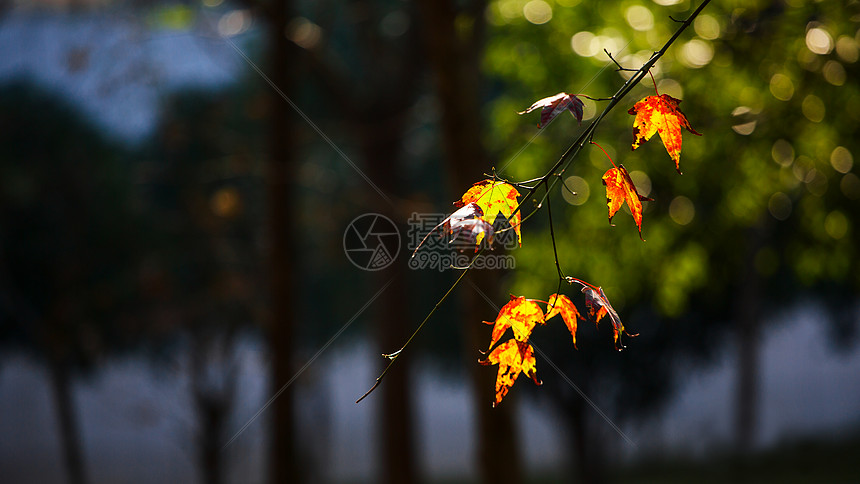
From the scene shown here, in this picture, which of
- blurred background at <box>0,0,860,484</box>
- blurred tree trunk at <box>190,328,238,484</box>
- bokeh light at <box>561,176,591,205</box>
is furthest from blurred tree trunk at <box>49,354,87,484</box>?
bokeh light at <box>561,176,591,205</box>

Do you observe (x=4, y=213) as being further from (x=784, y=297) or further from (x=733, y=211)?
(x=784, y=297)

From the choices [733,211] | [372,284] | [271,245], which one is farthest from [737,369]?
[271,245]

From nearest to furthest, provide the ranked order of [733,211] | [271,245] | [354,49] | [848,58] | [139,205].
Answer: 1. [848,58]
2. [733,211]
3. [271,245]
4. [139,205]
5. [354,49]

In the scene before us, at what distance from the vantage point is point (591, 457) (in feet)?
25.7

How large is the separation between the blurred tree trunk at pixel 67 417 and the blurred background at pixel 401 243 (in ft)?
0.11

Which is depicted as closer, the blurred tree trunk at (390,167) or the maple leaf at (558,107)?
the maple leaf at (558,107)

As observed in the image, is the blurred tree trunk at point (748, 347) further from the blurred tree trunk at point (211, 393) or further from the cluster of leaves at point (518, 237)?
the cluster of leaves at point (518, 237)

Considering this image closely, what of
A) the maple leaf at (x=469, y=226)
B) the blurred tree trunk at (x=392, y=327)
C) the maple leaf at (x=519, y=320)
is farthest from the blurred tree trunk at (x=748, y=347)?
the maple leaf at (x=469, y=226)

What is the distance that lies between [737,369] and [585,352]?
3071 mm

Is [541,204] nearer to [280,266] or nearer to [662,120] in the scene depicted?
[662,120]

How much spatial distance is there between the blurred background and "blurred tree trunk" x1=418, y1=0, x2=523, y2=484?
0.01 m

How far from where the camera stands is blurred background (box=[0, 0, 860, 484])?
332 cm

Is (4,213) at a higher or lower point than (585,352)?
higher

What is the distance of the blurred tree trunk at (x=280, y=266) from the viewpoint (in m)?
4.20
